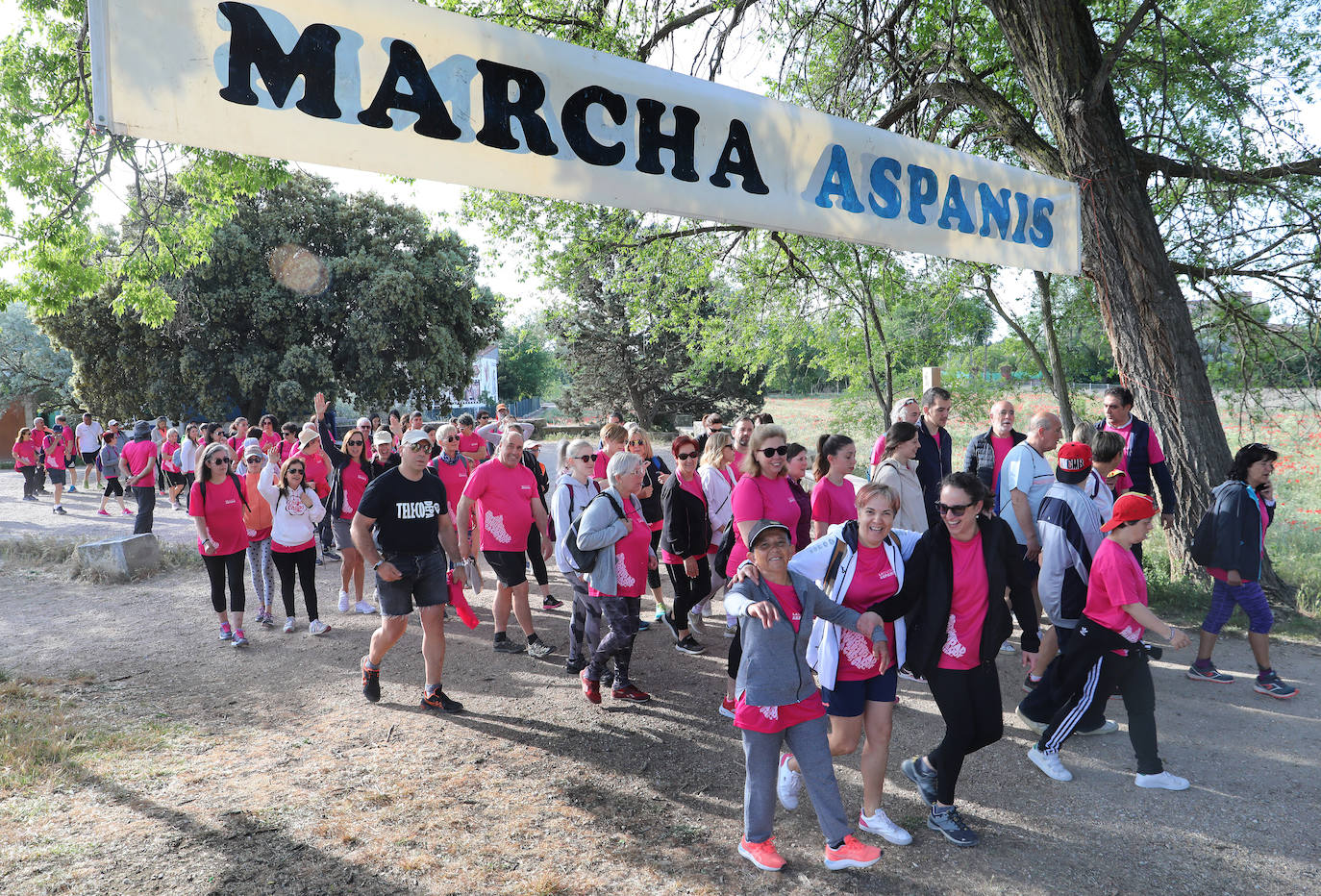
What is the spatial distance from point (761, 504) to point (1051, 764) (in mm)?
2119

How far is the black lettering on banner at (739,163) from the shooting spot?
4285 millimetres

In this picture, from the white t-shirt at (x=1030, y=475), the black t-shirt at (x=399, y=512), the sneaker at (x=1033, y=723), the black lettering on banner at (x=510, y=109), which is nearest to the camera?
the black lettering on banner at (x=510, y=109)

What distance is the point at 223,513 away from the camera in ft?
21.8

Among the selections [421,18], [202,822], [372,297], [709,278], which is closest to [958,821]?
[202,822]

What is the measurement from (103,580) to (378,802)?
7.75 meters

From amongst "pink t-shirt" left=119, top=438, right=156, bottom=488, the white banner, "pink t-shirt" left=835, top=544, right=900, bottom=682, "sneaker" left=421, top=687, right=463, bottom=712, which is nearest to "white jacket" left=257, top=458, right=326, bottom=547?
"sneaker" left=421, top=687, right=463, bottom=712

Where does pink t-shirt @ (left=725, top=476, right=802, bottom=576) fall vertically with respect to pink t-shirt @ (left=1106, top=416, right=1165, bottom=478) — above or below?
below

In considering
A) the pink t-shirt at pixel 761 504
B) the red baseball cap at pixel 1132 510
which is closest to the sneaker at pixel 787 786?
the pink t-shirt at pixel 761 504

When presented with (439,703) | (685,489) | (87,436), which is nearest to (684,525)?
(685,489)

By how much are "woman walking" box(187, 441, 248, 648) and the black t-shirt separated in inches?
92.1

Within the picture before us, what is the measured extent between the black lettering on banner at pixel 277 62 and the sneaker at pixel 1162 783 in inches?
198

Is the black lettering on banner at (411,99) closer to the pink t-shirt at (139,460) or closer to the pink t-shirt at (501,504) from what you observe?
the pink t-shirt at (501,504)

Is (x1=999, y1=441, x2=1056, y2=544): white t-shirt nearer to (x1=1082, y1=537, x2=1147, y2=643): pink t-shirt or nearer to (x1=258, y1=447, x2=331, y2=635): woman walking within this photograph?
(x1=1082, y1=537, x2=1147, y2=643): pink t-shirt

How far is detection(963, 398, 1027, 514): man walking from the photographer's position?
5.90 m
